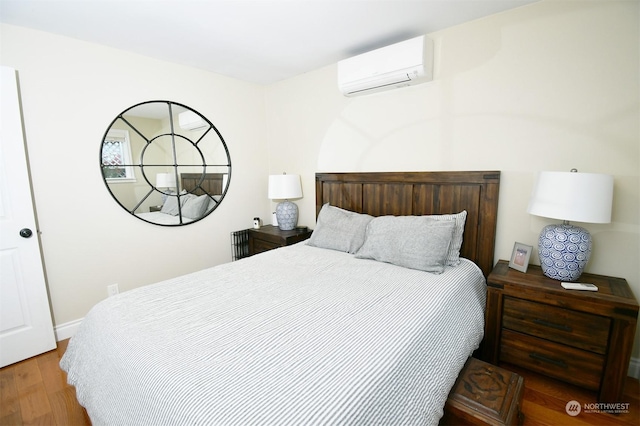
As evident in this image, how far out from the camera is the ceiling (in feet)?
6.17

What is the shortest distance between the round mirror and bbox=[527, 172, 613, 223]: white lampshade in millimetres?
2931

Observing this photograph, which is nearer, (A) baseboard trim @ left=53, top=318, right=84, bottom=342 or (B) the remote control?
(B) the remote control

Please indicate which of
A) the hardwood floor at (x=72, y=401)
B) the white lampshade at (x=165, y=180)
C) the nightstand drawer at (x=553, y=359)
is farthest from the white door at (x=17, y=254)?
the nightstand drawer at (x=553, y=359)

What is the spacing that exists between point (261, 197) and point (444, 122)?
226cm

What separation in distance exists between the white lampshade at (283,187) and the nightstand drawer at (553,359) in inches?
86.6

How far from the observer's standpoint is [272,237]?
3059mm

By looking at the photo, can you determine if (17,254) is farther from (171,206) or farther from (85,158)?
(171,206)

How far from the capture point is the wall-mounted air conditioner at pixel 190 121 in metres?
2.92

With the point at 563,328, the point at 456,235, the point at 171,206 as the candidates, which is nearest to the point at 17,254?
the point at 171,206

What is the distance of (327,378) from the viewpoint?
97 centimetres

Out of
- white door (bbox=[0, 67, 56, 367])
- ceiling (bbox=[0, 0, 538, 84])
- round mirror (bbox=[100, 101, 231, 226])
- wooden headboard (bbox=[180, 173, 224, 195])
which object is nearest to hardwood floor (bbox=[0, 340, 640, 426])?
white door (bbox=[0, 67, 56, 367])

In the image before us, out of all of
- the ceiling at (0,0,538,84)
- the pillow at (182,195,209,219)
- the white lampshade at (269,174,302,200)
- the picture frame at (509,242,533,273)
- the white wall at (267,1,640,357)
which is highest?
the ceiling at (0,0,538,84)

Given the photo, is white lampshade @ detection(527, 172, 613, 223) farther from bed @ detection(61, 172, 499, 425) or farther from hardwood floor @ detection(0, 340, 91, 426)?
hardwood floor @ detection(0, 340, 91, 426)

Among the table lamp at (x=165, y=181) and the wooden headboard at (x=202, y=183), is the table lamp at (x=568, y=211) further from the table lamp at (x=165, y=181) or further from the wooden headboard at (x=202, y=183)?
the table lamp at (x=165, y=181)
